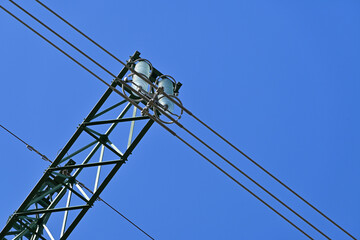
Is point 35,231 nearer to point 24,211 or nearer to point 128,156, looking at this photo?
point 24,211

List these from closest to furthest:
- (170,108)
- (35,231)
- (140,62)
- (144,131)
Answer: (170,108) < (140,62) < (144,131) < (35,231)

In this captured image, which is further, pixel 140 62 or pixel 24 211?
pixel 24 211

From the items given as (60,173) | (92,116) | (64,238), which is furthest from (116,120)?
(64,238)

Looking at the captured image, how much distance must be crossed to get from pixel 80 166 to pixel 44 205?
5.40ft

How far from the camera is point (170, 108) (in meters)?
9.84

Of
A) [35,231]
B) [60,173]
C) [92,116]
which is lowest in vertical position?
[35,231]

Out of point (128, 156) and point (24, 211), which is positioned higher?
point (128, 156)

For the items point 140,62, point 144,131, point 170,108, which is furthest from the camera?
point 144,131

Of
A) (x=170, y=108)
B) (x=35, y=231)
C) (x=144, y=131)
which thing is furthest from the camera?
(x=35, y=231)

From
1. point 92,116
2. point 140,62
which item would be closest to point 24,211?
point 92,116

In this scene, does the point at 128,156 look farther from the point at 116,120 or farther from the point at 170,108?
the point at 170,108

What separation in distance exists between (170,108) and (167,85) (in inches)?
39.6

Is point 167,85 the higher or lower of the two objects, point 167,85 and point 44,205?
the higher

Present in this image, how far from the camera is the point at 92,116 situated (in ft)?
40.2
